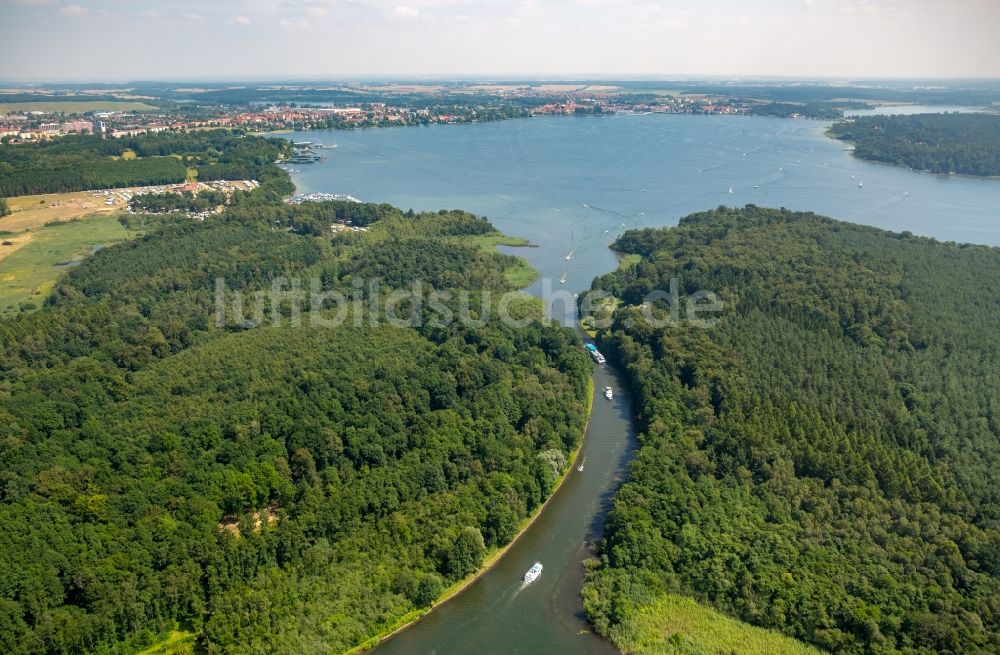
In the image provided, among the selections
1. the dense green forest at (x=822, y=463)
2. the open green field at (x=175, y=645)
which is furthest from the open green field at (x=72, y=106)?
the open green field at (x=175, y=645)

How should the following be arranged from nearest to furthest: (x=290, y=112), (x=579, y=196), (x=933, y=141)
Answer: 1. (x=579, y=196)
2. (x=933, y=141)
3. (x=290, y=112)

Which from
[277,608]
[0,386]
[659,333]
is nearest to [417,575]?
[277,608]

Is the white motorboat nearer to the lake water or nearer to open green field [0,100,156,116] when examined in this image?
the lake water

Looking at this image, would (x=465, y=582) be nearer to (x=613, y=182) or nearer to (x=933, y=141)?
(x=613, y=182)

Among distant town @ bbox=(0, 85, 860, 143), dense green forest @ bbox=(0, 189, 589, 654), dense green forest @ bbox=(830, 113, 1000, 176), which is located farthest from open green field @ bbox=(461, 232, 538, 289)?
distant town @ bbox=(0, 85, 860, 143)

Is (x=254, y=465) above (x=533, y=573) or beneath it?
above

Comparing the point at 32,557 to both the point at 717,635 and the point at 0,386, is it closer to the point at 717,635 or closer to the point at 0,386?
the point at 0,386

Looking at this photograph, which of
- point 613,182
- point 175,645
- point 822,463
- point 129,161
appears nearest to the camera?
point 175,645

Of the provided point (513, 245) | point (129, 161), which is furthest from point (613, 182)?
point (129, 161)
